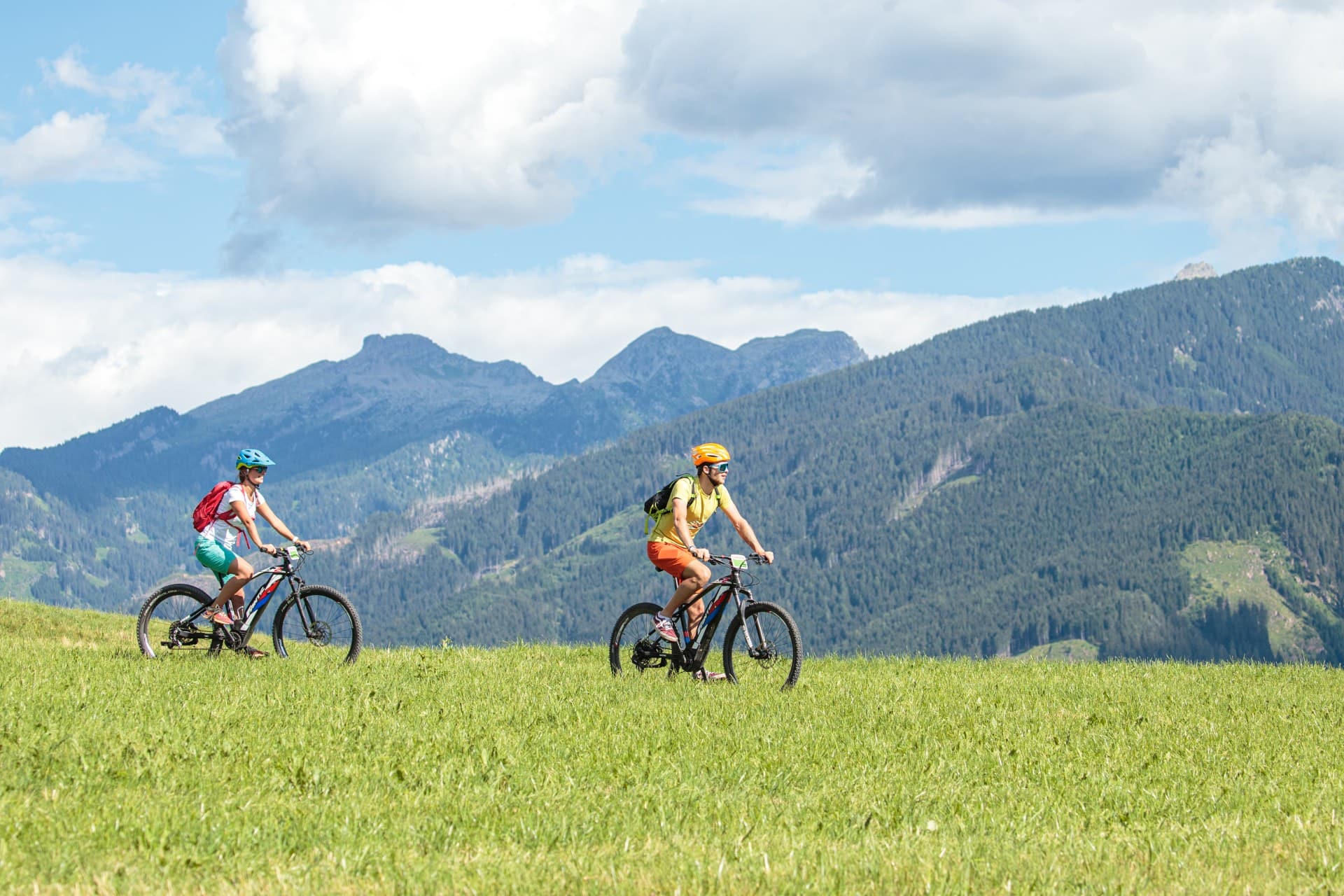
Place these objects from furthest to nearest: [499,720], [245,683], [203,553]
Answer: [203,553] → [245,683] → [499,720]

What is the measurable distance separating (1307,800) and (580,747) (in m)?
5.98

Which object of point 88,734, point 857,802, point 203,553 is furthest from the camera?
point 203,553

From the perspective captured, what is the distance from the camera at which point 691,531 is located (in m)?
16.5

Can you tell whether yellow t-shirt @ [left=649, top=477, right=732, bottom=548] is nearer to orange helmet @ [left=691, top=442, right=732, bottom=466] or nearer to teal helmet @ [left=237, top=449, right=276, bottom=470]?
orange helmet @ [left=691, top=442, right=732, bottom=466]

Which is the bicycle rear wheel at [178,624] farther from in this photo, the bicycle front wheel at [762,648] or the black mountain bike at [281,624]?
the bicycle front wheel at [762,648]

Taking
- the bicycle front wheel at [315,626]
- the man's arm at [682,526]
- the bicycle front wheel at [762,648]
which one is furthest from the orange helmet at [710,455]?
the bicycle front wheel at [315,626]

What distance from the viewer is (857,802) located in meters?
9.88

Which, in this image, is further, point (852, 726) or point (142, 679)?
point (142, 679)

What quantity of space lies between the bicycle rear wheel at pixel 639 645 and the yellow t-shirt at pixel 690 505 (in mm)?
988

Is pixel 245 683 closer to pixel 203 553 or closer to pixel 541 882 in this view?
pixel 203 553

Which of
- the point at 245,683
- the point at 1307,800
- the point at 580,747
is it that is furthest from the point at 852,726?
the point at 245,683

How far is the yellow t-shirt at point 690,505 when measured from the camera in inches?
633

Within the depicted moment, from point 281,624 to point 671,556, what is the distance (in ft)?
19.2

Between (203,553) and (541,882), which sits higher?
(203,553)
